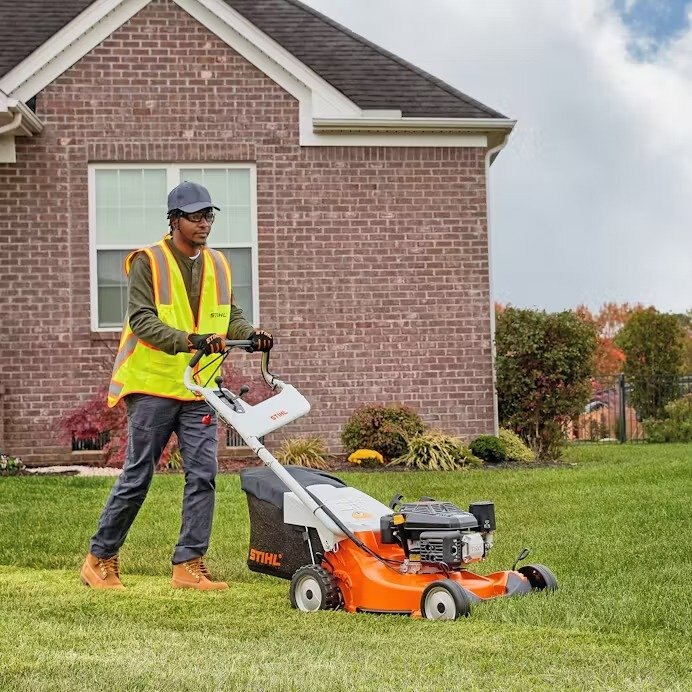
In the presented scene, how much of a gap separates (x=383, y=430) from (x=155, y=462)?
26.4 feet

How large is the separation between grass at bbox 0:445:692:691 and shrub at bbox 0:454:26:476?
4182 mm

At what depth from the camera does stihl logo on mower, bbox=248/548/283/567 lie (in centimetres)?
644

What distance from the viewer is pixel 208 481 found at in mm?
6898

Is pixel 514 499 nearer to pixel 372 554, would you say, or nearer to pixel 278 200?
pixel 372 554

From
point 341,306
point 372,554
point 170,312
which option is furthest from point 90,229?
point 372,554

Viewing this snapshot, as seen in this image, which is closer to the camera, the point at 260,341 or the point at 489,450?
the point at 260,341

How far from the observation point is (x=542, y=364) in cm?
1590

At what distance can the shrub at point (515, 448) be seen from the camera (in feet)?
50.1

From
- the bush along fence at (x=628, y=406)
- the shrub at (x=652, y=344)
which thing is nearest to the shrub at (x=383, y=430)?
the bush along fence at (x=628, y=406)

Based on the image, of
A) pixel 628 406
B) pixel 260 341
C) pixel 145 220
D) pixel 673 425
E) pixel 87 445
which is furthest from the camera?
pixel 628 406

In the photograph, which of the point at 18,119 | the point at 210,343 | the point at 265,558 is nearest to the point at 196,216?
the point at 210,343

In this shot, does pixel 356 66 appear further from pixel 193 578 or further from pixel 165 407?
pixel 193 578

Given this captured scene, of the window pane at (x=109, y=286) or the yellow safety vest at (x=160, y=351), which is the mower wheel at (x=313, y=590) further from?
the window pane at (x=109, y=286)

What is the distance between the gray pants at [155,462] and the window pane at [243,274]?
882 centimetres
